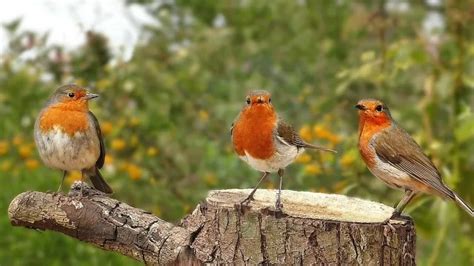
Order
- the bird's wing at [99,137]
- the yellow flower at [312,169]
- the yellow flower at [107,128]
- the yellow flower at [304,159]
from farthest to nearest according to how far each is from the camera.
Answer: the yellow flower at [107,128]
the yellow flower at [304,159]
the yellow flower at [312,169]
the bird's wing at [99,137]

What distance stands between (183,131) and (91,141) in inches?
86.1

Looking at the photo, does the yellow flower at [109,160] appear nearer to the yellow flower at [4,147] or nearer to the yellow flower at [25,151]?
the yellow flower at [25,151]

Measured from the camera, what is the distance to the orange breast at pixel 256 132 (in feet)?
12.0

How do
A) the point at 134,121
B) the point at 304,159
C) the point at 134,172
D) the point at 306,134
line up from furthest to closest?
the point at 134,121
the point at 134,172
the point at 306,134
the point at 304,159

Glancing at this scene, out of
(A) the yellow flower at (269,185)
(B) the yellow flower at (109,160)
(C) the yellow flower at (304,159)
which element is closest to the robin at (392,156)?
(C) the yellow flower at (304,159)

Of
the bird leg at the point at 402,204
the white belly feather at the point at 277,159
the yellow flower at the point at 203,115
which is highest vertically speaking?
the yellow flower at the point at 203,115

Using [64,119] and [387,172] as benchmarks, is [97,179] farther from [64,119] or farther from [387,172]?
[387,172]

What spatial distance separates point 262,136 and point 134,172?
245cm

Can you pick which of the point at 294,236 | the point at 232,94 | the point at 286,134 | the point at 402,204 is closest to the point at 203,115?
the point at 232,94

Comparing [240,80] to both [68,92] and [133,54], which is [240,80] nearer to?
[133,54]

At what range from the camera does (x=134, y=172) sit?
6.05 metres

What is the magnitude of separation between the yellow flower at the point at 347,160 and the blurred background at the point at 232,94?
0.15ft

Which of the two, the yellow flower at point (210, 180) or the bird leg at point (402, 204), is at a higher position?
the yellow flower at point (210, 180)

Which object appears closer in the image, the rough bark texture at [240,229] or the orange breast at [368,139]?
the rough bark texture at [240,229]
